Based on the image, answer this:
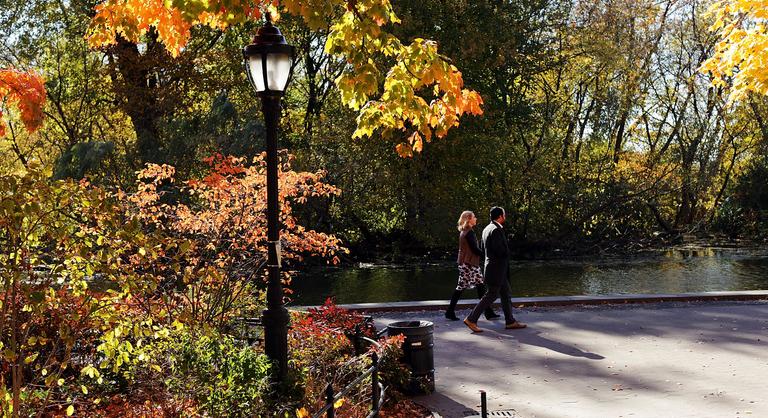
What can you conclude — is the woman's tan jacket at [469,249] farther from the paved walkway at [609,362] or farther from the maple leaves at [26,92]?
the maple leaves at [26,92]

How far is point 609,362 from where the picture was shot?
10359 mm

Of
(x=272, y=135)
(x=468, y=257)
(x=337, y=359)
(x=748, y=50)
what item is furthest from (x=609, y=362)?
(x=748, y=50)

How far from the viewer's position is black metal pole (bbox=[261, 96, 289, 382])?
734 cm

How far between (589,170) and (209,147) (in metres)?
14.4

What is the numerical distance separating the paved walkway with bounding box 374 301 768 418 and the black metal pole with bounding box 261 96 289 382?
1.91m

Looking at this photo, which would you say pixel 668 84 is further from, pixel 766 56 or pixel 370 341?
pixel 370 341

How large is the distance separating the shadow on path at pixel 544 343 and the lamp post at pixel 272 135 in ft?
15.8

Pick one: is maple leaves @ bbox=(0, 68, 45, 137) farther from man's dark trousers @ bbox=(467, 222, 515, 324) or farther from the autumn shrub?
man's dark trousers @ bbox=(467, 222, 515, 324)

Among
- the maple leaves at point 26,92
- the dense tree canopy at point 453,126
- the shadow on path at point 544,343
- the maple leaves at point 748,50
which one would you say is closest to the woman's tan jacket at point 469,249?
the shadow on path at point 544,343

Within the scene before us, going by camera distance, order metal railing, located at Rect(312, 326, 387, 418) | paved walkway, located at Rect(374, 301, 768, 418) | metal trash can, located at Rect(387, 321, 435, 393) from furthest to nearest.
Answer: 1. metal trash can, located at Rect(387, 321, 435, 393)
2. paved walkway, located at Rect(374, 301, 768, 418)
3. metal railing, located at Rect(312, 326, 387, 418)

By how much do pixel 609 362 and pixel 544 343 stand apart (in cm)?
131

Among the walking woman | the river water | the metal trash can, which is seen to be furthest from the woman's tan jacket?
the river water

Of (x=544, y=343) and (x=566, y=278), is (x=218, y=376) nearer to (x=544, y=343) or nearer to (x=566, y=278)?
(x=544, y=343)

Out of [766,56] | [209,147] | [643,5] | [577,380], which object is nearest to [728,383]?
[577,380]
